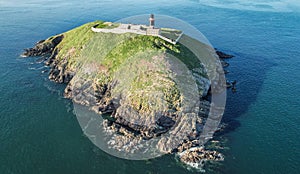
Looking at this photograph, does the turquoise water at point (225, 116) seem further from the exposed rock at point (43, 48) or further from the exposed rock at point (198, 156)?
the exposed rock at point (43, 48)

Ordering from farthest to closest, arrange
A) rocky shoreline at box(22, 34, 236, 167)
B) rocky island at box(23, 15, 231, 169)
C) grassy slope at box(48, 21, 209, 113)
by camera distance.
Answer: grassy slope at box(48, 21, 209, 113), rocky island at box(23, 15, 231, 169), rocky shoreline at box(22, 34, 236, 167)

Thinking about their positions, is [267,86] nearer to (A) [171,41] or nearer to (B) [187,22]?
(A) [171,41]

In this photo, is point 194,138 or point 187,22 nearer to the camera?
point 194,138

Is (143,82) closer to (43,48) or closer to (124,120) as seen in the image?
(124,120)

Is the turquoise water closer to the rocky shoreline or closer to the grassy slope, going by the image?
the rocky shoreline

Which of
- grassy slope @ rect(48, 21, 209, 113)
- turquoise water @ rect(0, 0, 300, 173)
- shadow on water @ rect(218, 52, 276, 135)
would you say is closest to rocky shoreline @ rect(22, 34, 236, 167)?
turquoise water @ rect(0, 0, 300, 173)

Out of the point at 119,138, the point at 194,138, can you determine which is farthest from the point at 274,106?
the point at 119,138

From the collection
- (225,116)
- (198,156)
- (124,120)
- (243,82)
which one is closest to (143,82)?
(124,120)
